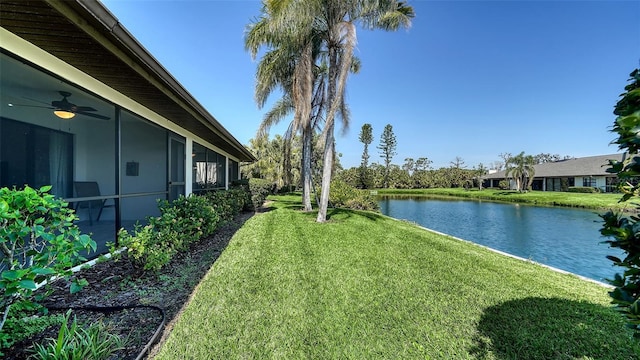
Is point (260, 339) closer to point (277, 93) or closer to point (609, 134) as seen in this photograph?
point (609, 134)

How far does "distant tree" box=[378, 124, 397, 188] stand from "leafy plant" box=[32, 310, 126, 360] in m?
49.6

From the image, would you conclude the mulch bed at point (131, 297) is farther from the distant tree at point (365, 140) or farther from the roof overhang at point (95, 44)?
the distant tree at point (365, 140)

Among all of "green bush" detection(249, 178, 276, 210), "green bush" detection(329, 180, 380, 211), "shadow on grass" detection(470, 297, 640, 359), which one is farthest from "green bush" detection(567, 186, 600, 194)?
"shadow on grass" detection(470, 297, 640, 359)

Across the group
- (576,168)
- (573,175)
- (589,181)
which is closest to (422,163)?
(576,168)

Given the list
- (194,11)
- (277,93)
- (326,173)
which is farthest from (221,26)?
(326,173)

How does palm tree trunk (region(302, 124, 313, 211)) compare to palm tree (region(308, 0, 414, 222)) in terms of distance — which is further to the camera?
palm tree trunk (region(302, 124, 313, 211))

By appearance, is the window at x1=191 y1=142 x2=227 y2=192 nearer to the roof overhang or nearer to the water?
the roof overhang

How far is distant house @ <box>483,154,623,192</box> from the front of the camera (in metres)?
30.6

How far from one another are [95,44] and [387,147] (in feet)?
166

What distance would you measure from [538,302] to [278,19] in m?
7.58

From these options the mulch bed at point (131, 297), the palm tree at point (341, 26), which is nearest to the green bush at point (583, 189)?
the palm tree at point (341, 26)

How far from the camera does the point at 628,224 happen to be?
125cm

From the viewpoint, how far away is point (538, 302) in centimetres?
337

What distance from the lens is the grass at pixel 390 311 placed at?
2426 mm
